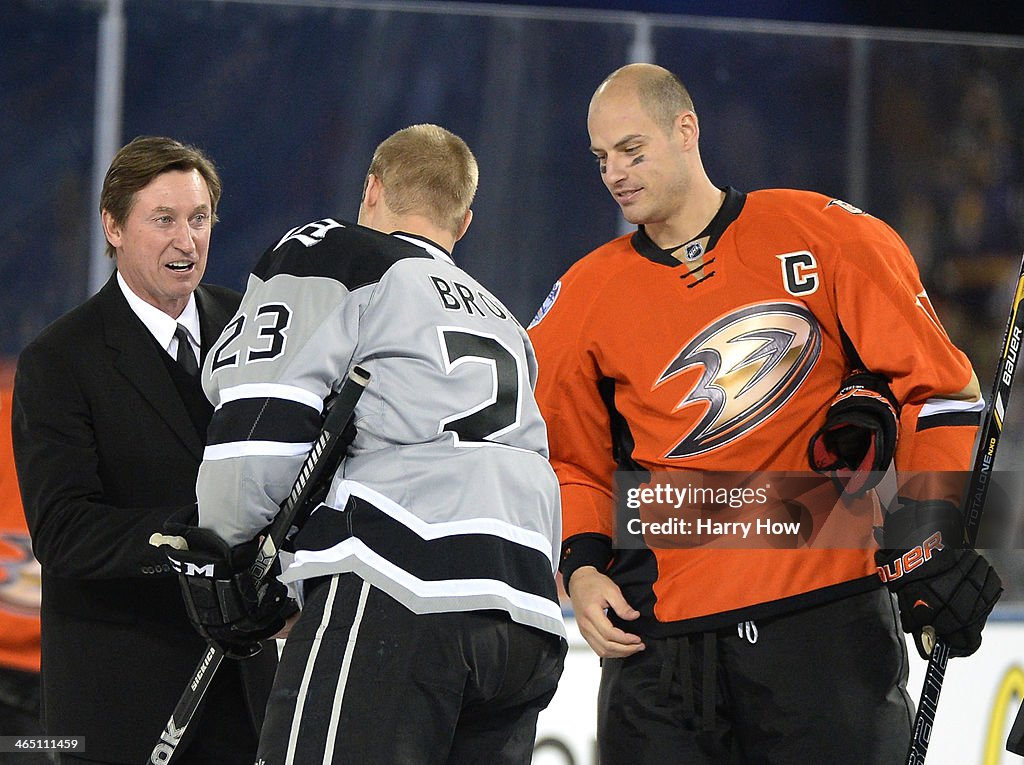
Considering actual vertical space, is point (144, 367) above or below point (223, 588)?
above

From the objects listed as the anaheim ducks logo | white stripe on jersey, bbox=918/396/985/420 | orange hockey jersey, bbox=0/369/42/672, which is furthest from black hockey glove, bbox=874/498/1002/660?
orange hockey jersey, bbox=0/369/42/672

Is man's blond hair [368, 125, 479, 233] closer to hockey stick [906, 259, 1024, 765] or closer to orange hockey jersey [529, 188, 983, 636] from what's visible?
orange hockey jersey [529, 188, 983, 636]

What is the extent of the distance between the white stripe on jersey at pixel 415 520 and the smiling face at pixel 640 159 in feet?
2.20

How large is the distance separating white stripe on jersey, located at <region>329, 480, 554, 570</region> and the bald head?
80cm

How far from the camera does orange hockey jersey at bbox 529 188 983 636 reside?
1954 mm

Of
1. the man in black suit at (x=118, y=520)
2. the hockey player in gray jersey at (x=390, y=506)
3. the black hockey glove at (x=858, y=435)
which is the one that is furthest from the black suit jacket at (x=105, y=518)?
the black hockey glove at (x=858, y=435)

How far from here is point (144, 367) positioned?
6.57 ft

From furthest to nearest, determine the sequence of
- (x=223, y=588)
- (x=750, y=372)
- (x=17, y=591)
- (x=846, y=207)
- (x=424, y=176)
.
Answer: (x=17, y=591) < (x=846, y=207) < (x=750, y=372) < (x=424, y=176) < (x=223, y=588)

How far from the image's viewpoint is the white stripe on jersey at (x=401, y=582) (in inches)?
62.1

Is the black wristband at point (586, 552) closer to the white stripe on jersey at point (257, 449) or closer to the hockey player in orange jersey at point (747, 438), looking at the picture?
the hockey player in orange jersey at point (747, 438)

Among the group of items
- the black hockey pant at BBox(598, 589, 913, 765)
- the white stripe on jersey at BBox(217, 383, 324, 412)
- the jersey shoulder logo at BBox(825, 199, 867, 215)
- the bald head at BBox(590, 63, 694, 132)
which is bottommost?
the black hockey pant at BBox(598, 589, 913, 765)

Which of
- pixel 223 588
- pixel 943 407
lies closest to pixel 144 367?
pixel 223 588

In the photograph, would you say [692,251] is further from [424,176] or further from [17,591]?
[17,591]

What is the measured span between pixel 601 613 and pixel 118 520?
728mm
